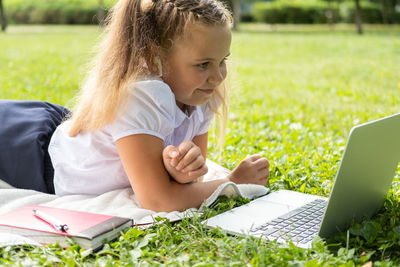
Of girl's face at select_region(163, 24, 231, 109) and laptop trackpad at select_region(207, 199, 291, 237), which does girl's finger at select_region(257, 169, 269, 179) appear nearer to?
laptop trackpad at select_region(207, 199, 291, 237)

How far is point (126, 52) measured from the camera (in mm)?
2572

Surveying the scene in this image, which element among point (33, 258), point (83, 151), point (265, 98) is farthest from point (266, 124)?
point (33, 258)

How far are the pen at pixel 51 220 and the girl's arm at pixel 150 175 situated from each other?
0.42 m

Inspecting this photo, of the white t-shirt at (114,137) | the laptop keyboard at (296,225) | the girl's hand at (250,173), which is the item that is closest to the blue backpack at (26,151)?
the white t-shirt at (114,137)

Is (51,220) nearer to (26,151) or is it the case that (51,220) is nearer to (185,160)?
(185,160)

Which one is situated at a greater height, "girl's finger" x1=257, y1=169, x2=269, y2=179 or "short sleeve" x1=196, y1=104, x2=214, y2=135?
"short sleeve" x1=196, y1=104, x2=214, y2=135

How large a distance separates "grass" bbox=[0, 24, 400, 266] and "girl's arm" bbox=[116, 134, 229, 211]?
0.53ft

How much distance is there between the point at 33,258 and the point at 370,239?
1267 millimetres

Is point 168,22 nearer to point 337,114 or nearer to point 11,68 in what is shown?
point 337,114

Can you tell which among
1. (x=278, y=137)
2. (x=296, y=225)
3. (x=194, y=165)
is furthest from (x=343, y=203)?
(x=278, y=137)

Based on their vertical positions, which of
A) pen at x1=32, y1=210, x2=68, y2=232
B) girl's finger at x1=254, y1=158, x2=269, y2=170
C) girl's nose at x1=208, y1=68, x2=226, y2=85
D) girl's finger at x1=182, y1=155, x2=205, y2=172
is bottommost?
girl's finger at x1=254, y1=158, x2=269, y2=170

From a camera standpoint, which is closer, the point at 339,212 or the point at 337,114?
the point at 339,212

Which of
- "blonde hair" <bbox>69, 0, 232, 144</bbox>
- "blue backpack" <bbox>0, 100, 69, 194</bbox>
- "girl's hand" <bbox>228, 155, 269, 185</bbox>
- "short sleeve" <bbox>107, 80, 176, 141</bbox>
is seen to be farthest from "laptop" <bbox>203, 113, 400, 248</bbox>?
"blue backpack" <bbox>0, 100, 69, 194</bbox>

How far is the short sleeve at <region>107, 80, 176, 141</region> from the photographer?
240 centimetres
